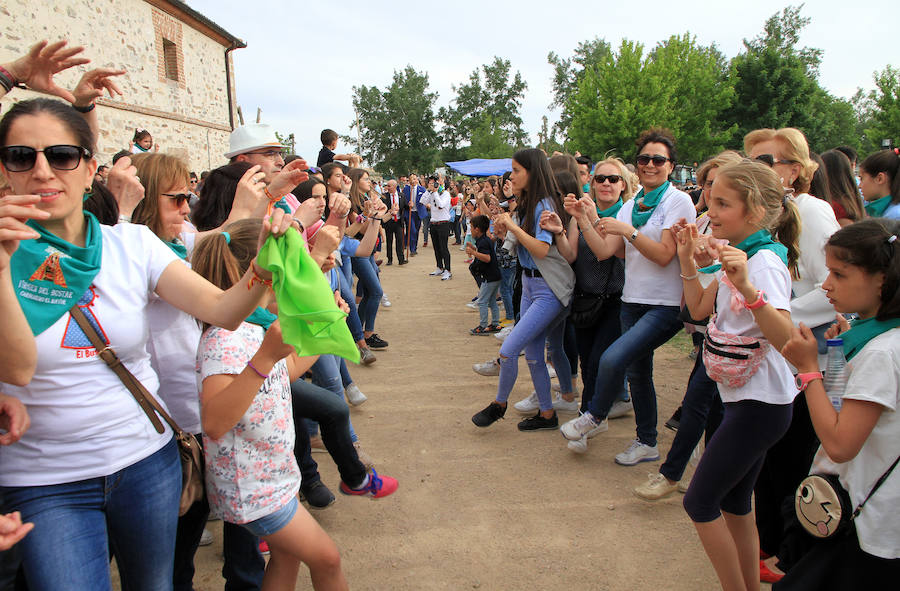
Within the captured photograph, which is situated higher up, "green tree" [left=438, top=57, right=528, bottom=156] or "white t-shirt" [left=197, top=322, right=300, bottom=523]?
"green tree" [left=438, top=57, right=528, bottom=156]

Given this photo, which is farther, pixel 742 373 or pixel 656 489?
pixel 656 489

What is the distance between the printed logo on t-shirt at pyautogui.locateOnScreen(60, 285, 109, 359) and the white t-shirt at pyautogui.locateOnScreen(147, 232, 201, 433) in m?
0.44

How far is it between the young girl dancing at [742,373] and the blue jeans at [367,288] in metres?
4.55

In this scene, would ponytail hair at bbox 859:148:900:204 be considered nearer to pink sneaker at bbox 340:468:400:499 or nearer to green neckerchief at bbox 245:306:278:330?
pink sneaker at bbox 340:468:400:499

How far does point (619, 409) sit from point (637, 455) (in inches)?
33.7

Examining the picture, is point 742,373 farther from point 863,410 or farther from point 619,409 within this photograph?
point 619,409

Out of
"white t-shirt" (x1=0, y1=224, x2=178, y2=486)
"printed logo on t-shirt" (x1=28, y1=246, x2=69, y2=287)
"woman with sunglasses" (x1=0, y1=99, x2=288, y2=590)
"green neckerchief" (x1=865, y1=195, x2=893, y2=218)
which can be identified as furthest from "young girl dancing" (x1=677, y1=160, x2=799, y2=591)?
"green neckerchief" (x1=865, y1=195, x2=893, y2=218)

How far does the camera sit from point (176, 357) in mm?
2168

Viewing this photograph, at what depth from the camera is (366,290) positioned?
670 centimetres

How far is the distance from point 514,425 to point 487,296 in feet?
10.1

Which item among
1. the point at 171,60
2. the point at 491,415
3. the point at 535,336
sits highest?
the point at 171,60

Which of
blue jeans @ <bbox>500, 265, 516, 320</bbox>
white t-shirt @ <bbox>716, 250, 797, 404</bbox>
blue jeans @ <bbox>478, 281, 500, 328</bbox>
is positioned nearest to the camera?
white t-shirt @ <bbox>716, 250, 797, 404</bbox>

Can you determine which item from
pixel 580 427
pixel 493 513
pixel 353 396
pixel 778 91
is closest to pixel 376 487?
pixel 493 513

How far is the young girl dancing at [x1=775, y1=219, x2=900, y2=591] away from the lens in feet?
5.26
